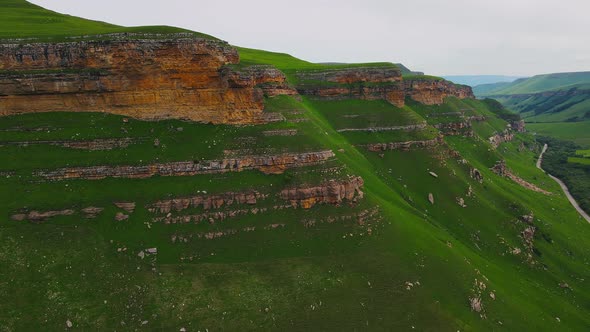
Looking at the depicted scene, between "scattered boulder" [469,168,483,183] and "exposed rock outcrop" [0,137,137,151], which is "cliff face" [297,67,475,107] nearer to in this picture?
"scattered boulder" [469,168,483,183]

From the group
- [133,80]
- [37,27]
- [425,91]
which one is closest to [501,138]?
[425,91]

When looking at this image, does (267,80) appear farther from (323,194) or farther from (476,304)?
(476,304)

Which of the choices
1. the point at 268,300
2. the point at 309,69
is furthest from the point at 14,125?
the point at 309,69

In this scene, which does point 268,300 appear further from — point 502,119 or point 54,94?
point 502,119

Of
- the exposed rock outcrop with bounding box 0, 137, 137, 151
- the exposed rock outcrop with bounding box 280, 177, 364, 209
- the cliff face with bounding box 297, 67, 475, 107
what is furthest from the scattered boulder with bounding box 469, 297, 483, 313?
the cliff face with bounding box 297, 67, 475, 107

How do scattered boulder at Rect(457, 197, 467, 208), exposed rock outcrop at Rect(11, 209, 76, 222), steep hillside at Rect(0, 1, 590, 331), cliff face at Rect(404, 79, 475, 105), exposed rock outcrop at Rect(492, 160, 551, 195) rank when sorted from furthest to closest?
1. cliff face at Rect(404, 79, 475, 105)
2. exposed rock outcrop at Rect(492, 160, 551, 195)
3. scattered boulder at Rect(457, 197, 467, 208)
4. exposed rock outcrop at Rect(11, 209, 76, 222)
5. steep hillside at Rect(0, 1, 590, 331)

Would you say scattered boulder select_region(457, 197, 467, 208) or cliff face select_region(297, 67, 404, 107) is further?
cliff face select_region(297, 67, 404, 107)
